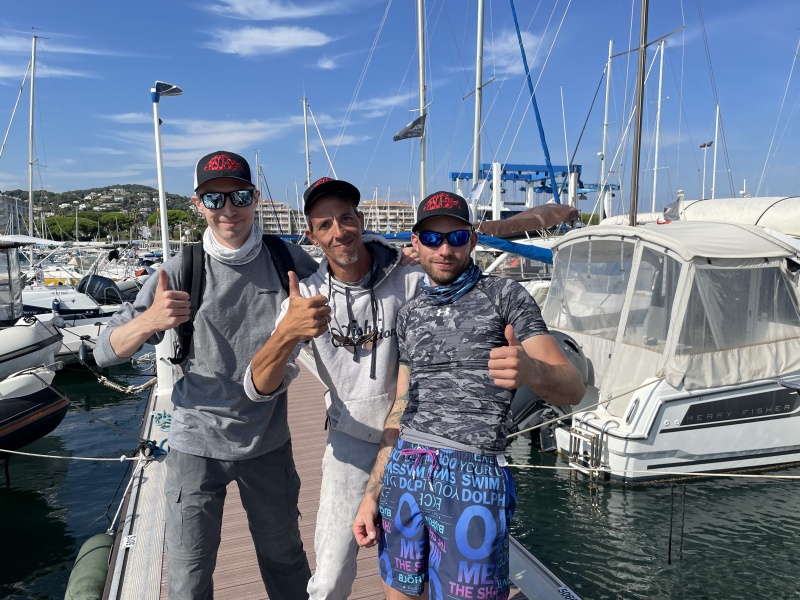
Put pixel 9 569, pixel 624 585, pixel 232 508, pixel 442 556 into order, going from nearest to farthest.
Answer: pixel 442 556
pixel 232 508
pixel 624 585
pixel 9 569

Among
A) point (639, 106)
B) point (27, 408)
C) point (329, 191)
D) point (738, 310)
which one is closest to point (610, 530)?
point (738, 310)

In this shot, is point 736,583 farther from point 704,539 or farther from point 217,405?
point 217,405

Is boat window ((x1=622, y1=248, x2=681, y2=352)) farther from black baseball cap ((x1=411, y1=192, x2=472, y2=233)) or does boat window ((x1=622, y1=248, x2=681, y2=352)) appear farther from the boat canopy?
black baseball cap ((x1=411, y1=192, x2=472, y2=233))

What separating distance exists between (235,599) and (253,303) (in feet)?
7.14

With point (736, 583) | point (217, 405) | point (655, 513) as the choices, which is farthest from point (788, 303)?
point (217, 405)

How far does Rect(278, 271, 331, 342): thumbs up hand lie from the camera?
6.63 feet

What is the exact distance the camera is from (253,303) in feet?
8.17

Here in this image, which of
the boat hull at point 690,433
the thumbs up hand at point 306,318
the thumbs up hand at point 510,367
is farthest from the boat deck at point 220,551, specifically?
the boat hull at point 690,433

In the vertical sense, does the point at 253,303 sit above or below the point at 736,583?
above

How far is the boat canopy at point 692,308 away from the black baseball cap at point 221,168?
5.70m

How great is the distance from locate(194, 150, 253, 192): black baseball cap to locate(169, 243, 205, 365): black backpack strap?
11.8 inches


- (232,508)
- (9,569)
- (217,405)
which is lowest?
(9,569)

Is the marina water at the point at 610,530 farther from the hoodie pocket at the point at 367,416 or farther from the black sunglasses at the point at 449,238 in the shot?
the black sunglasses at the point at 449,238

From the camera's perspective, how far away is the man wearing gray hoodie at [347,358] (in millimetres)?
2369
